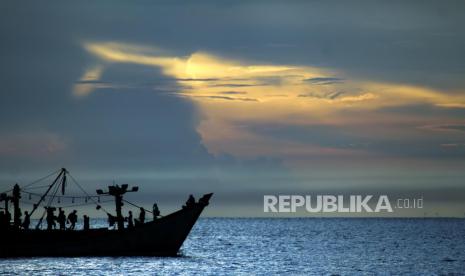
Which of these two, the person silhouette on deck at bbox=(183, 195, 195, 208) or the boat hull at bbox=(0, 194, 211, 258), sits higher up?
the person silhouette on deck at bbox=(183, 195, 195, 208)

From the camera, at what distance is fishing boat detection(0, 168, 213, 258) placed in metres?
69.2

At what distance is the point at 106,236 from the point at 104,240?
43cm

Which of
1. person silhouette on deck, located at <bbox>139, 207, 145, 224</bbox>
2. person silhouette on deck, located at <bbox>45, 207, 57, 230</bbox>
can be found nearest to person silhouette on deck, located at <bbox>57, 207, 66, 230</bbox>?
person silhouette on deck, located at <bbox>45, 207, 57, 230</bbox>

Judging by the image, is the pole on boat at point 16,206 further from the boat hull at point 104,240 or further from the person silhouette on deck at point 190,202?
the person silhouette on deck at point 190,202

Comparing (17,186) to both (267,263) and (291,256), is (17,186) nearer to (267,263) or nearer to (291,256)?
(267,263)

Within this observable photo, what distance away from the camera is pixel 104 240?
69.4 meters

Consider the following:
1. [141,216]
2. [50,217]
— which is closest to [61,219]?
[50,217]

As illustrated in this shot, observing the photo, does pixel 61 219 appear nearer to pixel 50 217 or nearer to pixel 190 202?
pixel 50 217

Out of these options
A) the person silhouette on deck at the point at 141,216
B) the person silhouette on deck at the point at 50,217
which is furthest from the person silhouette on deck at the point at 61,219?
the person silhouette on deck at the point at 141,216

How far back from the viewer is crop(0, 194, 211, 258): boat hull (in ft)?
227

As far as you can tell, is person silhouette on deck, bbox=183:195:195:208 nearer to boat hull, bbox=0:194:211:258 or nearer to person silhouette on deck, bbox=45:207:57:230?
boat hull, bbox=0:194:211:258

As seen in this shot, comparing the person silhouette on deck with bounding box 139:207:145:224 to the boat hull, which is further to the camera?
Result: the person silhouette on deck with bounding box 139:207:145:224

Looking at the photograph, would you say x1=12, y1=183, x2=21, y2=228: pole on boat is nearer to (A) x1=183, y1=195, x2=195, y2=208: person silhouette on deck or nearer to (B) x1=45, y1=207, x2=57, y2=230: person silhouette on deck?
(B) x1=45, y1=207, x2=57, y2=230: person silhouette on deck

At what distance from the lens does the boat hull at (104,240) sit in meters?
69.3
